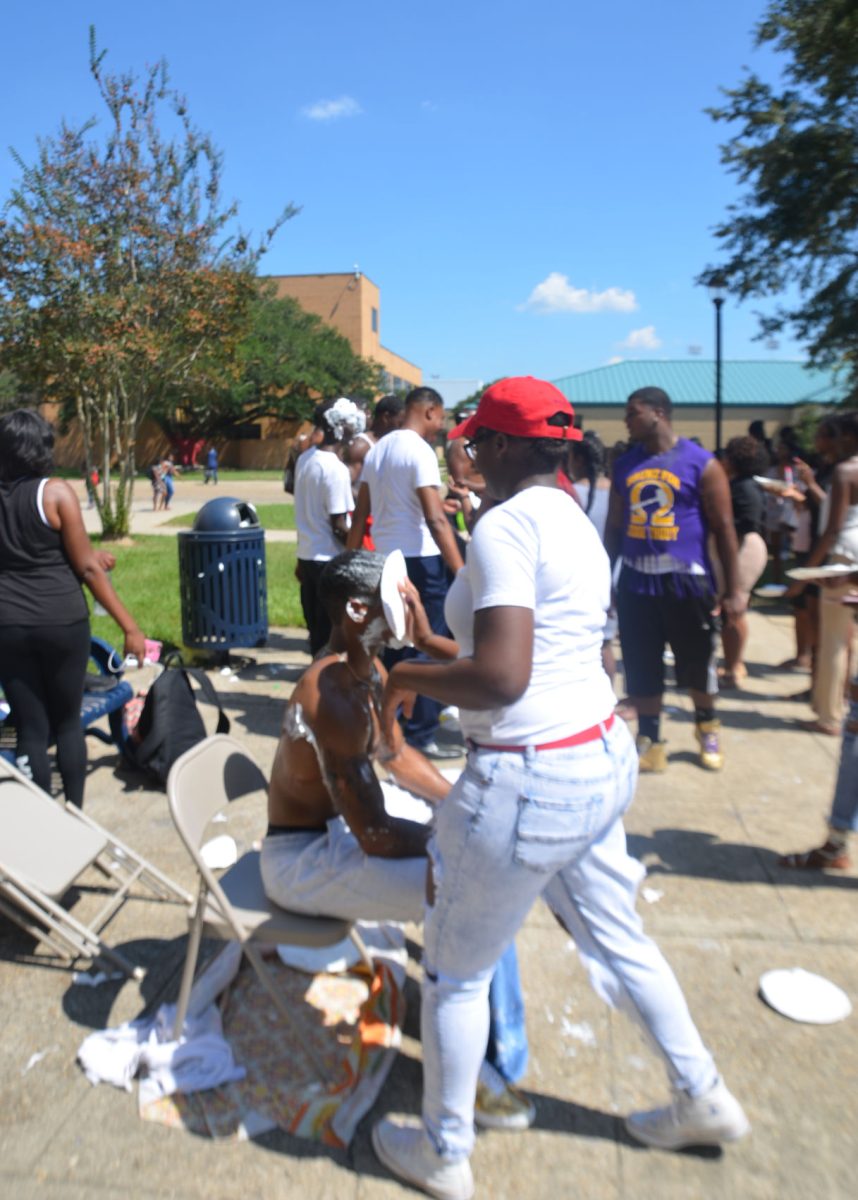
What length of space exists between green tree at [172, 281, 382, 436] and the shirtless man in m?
45.7

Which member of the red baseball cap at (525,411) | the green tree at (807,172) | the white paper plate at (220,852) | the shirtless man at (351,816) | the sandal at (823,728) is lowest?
the white paper plate at (220,852)

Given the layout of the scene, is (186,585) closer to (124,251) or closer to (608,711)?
(608,711)

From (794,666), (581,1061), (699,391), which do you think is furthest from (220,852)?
(699,391)

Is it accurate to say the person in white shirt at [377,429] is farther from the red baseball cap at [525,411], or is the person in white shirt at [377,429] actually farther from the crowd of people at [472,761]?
the red baseball cap at [525,411]

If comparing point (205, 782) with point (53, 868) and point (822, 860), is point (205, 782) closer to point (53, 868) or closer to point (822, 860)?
point (53, 868)

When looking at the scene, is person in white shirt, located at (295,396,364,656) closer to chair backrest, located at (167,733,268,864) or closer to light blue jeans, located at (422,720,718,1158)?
chair backrest, located at (167,733,268,864)

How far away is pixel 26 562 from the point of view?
12.4 feet

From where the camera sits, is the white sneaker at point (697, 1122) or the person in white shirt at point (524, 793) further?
the white sneaker at point (697, 1122)

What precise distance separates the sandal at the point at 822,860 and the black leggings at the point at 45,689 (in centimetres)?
304

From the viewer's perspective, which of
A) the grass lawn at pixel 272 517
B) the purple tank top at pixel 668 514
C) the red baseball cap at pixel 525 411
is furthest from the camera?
the grass lawn at pixel 272 517

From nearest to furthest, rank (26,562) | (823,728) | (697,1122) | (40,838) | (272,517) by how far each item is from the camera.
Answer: (697,1122), (40,838), (26,562), (823,728), (272,517)

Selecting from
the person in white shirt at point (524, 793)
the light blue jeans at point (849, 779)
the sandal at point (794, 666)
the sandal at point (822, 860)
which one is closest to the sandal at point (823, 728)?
the sandal at point (794, 666)

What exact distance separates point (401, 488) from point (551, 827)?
319 cm

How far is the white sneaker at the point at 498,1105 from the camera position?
2.49 m
